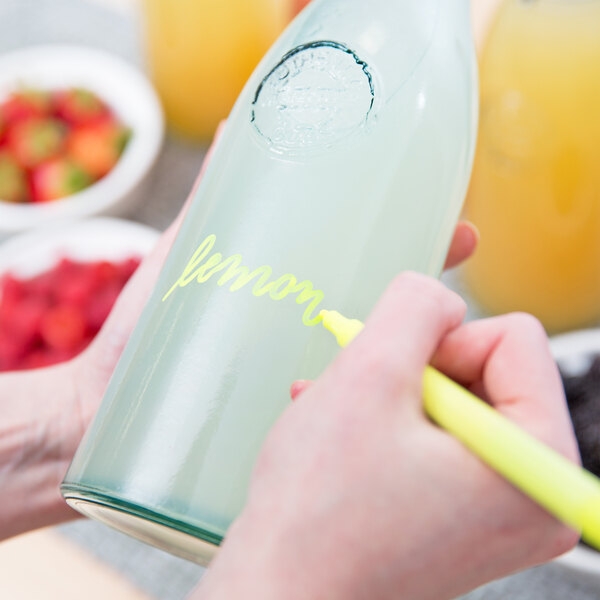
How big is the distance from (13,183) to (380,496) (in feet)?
2.22

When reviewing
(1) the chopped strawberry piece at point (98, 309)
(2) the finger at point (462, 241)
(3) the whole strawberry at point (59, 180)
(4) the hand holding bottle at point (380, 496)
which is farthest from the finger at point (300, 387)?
(3) the whole strawberry at point (59, 180)

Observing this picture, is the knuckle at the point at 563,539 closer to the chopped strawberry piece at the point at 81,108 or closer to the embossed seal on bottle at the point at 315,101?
the embossed seal on bottle at the point at 315,101

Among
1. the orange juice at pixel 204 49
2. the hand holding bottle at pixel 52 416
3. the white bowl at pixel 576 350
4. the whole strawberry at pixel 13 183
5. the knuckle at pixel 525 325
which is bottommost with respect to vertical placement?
the hand holding bottle at pixel 52 416

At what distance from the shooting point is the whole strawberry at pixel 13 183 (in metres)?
0.83

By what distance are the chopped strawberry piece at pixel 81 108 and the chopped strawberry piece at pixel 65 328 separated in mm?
230

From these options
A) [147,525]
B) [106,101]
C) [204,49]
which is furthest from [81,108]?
[147,525]

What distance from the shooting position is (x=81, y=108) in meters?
0.86

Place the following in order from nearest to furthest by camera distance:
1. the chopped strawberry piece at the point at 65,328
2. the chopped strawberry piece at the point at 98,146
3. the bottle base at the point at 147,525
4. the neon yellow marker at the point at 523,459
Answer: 1. the neon yellow marker at the point at 523,459
2. the bottle base at the point at 147,525
3. the chopped strawberry piece at the point at 65,328
4. the chopped strawberry piece at the point at 98,146

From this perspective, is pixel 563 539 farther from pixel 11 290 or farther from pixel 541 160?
pixel 11 290

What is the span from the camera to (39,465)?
0.62m

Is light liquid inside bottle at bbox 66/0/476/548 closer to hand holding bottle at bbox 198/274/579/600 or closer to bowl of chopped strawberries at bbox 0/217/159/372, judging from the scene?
hand holding bottle at bbox 198/274/579/600

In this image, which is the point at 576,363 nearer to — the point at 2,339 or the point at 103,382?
the point at 103,382

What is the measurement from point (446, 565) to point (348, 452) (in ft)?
0.16

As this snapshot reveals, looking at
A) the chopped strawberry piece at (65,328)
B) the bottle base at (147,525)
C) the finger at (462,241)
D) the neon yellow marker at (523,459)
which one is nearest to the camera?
the neon yellow marker at (523,459)
